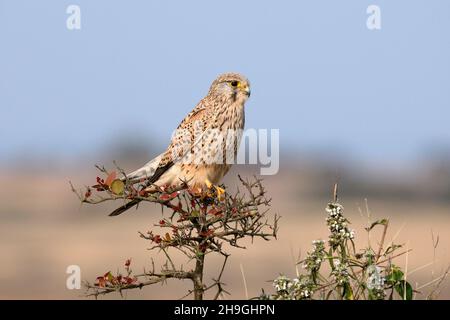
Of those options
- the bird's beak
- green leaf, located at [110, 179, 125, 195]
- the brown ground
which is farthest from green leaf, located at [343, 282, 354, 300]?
the brown ground

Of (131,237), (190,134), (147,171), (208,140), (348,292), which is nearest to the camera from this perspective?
(348,292)

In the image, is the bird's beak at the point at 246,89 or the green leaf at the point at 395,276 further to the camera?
the bird's beak at the point at 246,89

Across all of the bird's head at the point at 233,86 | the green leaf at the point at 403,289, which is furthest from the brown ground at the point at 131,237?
the green leaf at the point at 403,289

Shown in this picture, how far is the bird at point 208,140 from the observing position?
7.97 metres

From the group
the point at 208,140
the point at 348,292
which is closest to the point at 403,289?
the point at 348,292

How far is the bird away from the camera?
26.2 feet

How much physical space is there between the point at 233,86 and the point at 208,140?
46cm

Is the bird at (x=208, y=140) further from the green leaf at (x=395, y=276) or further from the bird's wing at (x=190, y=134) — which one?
the green leaf at (x=395, y=276)

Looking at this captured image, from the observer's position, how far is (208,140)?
816 cm

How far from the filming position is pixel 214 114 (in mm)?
8281

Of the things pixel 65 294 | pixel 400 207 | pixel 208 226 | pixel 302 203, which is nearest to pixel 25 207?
pixel 302 203

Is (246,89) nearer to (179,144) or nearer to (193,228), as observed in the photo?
(179,144)
